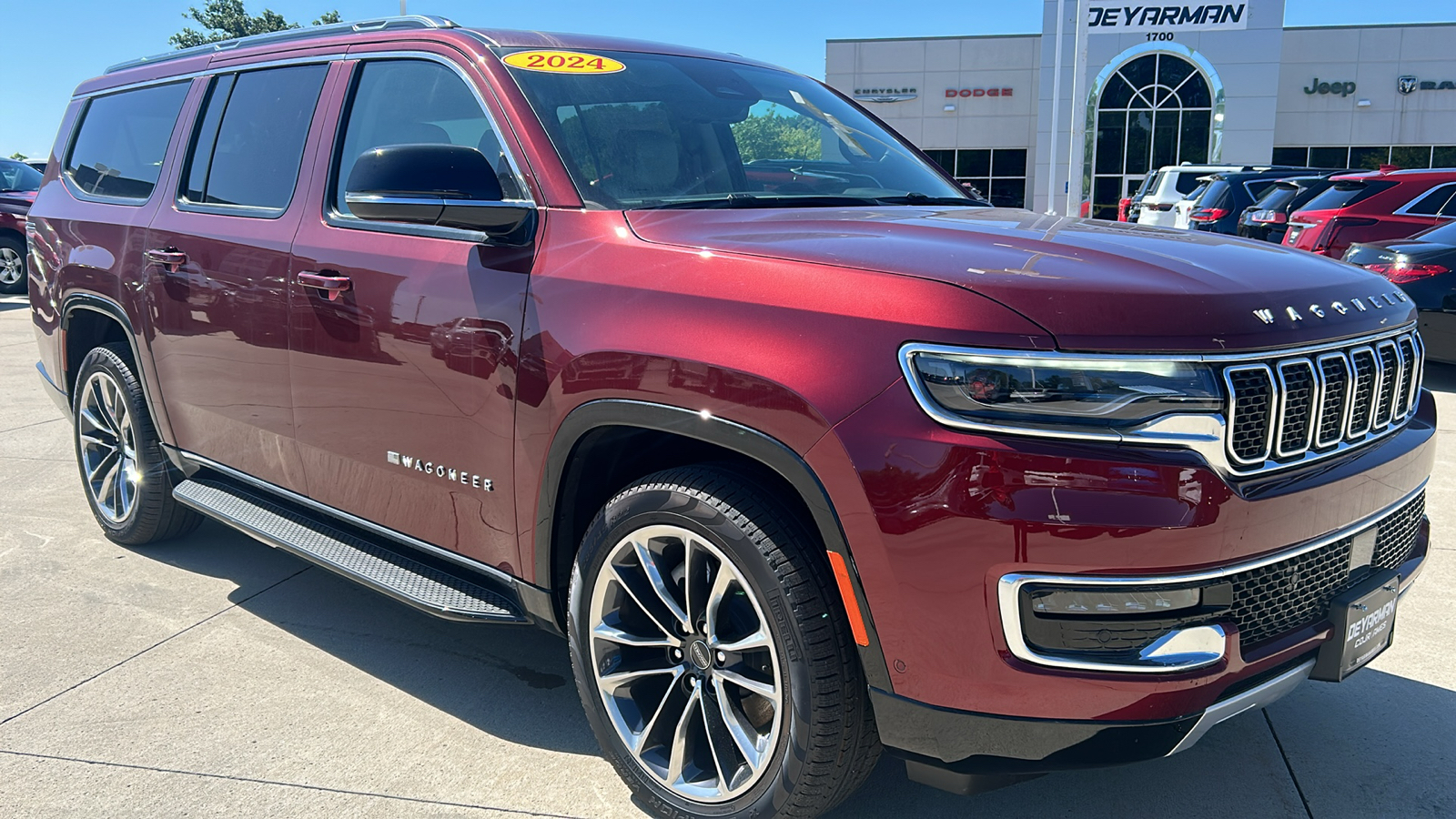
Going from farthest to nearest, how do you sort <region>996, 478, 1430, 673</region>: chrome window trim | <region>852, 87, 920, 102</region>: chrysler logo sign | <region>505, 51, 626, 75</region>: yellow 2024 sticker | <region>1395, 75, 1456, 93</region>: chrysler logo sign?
<region>852, 87, 920, 102</region>: chrysler logo sign → <region>1395, 75, 1456, 93</region>: chrysler logo sign → <region>505, 51, 626, 75</region>: yellow 2024 sticker → <region>996, 478, 1430, 673</region>: chrome window trim

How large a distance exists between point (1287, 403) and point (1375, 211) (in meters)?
9.94

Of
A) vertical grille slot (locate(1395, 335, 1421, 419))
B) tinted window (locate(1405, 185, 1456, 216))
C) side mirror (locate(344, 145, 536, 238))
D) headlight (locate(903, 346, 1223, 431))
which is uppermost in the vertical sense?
side mirror (locate(344, 145, 536, 238))

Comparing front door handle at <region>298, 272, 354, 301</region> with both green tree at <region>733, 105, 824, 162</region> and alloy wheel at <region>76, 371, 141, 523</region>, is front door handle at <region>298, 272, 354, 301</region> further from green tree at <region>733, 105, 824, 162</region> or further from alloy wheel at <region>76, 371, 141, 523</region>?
alloy wheel at <region>76, 371, 141, 523</region>

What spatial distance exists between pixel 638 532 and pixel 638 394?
0.33m

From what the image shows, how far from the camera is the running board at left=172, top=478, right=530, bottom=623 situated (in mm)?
3016

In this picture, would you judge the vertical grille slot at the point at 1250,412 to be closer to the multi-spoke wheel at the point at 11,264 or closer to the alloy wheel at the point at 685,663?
the alloy wheel at the point at 685,663

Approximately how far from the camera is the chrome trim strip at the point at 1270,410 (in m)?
2.05

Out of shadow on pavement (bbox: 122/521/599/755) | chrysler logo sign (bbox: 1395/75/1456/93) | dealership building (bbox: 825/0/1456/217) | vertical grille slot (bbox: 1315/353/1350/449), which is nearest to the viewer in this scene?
vertical grille slot (bbox: 1315/353/1350/449)

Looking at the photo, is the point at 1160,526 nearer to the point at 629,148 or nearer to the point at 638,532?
the point at 638,532

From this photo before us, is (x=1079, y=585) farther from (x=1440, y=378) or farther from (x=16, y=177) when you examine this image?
(x=16, y=177)

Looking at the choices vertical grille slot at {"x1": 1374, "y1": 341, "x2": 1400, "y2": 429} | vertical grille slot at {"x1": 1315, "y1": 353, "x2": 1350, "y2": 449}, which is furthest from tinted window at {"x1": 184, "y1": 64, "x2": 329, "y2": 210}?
vertical grille slot at {"x1": 1374, "y1": 341, "x2": 1400, "y2": 429}

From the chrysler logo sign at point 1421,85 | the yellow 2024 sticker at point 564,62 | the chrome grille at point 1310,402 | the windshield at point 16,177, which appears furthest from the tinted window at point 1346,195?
the chrysler logo sign at point 1421,85

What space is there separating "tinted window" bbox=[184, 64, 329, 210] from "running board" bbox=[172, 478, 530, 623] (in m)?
1.03

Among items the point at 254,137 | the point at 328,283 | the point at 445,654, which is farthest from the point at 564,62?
the point at 445,654
